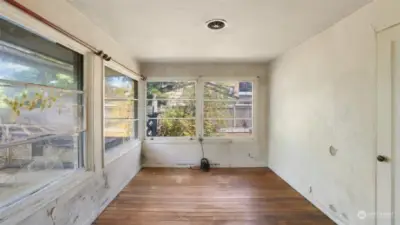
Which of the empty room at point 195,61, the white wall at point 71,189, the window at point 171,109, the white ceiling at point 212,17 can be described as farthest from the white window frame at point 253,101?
the white wall at point 71,189

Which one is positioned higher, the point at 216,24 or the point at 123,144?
the point at 216,24

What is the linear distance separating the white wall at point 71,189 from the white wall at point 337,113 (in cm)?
265

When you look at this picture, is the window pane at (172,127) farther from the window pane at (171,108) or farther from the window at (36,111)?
the window at (36,111)

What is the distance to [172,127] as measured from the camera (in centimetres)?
593

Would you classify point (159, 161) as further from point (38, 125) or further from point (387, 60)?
point (387, 60)

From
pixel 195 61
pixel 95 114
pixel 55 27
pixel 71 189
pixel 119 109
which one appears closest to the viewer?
pixel 55 27

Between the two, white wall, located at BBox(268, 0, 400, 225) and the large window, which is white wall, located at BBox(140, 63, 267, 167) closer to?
the large window

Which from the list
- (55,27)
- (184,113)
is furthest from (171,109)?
(55,27)

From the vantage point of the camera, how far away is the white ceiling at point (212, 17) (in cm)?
252

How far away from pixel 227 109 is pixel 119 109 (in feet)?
7.77

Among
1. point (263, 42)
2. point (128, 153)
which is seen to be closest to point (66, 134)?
point (128, 153)

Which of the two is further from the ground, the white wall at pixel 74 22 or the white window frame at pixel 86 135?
the white wall at pixel 74 22

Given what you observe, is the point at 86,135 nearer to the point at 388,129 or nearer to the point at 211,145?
the point at 388,129

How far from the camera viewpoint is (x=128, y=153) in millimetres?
4668
